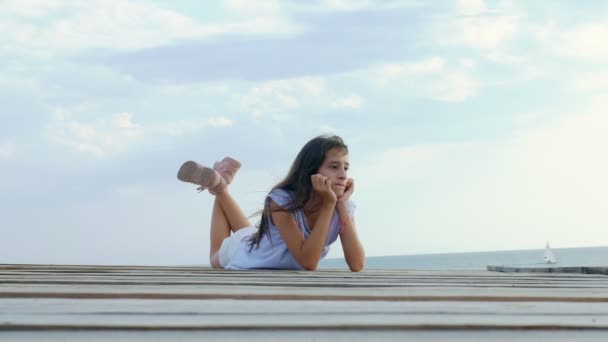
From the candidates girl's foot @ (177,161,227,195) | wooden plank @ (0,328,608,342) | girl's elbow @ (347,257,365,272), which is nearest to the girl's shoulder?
girl's elbow @ (347,257,365,272)

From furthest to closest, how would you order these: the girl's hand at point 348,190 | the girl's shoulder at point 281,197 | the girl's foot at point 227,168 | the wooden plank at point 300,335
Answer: the girl's foot at point 227,168 < the girl's hand at point 348,190 < the girl's shoulder at point 281,197 < the wooden plank at point 300,335

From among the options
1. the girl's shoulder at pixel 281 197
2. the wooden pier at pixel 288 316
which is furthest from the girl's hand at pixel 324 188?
the wooden pier at pixel 288 316

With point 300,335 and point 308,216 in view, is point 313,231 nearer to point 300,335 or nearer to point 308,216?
point 308,216

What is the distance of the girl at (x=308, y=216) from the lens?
361 cm

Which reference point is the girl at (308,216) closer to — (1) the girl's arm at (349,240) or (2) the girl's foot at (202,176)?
(1) the girl's arm at (349,240)

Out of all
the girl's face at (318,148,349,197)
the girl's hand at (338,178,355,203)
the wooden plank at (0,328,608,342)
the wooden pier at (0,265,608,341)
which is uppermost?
the girl's face at (318,148,349,197)

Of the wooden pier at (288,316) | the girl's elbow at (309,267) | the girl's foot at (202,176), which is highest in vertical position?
the girl's foot at (202,176)

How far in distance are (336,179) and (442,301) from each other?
7.27 ft

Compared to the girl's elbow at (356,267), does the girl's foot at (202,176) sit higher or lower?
higher

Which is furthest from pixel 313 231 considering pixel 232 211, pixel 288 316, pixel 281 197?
pixel 288 316

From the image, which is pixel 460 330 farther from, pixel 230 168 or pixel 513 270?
pixel 230 168

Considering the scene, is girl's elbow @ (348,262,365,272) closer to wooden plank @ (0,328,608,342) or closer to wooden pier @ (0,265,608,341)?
wooden pier @ (0,265,608,341)

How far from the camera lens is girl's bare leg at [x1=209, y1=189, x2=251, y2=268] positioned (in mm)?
5062

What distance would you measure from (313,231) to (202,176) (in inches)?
57.9
